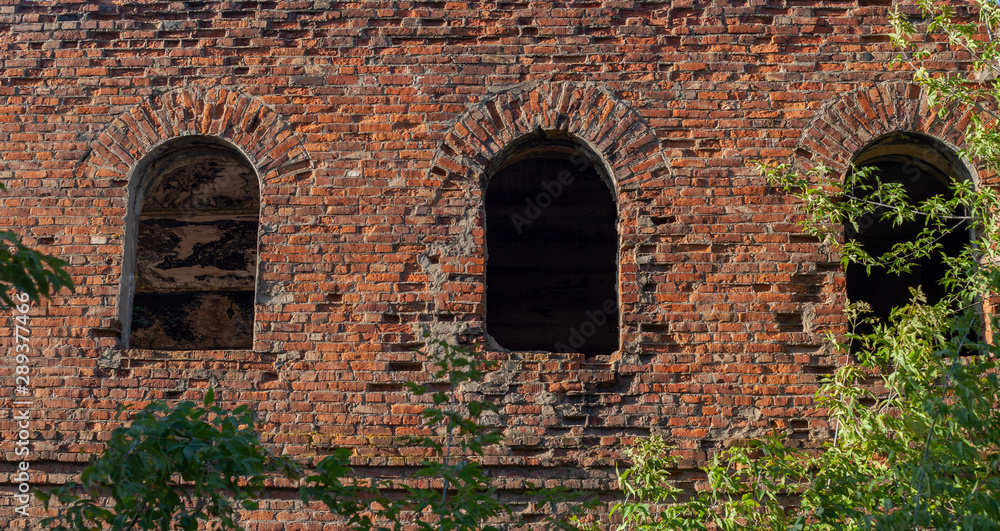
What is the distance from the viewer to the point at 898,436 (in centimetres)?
450

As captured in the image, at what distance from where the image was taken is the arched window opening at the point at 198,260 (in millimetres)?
9055

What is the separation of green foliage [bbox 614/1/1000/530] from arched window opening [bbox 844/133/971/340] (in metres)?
0.35

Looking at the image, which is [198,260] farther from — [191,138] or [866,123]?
[866,123]

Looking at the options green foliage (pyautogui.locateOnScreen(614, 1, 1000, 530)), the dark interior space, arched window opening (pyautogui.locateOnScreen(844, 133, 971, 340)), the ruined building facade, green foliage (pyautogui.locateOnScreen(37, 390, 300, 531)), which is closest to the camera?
green foliage (pyautogui.locateOnScreen(37, 390, 300, 531))

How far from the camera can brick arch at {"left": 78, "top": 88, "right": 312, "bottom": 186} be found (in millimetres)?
6051

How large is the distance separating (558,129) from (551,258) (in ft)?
13.5

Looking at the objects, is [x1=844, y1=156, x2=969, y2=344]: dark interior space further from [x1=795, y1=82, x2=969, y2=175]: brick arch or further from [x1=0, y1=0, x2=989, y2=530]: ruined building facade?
[x1=0, y1=0, x2=989, y2=530]: ruined building facade

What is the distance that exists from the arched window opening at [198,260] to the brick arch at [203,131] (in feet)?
6.44

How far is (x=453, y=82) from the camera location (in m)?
6.17

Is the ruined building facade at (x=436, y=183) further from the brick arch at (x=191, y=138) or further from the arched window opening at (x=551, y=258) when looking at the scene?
the arched window opening at (x=551, y=258)

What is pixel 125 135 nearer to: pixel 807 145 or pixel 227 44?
pixel 227 44

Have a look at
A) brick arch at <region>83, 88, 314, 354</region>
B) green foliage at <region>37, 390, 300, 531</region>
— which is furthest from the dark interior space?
green foliage at <region>37, 390, 300, 531</region>

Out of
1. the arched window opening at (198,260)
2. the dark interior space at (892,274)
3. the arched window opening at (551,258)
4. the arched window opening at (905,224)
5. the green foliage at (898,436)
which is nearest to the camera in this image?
the green foliage at (898,436)

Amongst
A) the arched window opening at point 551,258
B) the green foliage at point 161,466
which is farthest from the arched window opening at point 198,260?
the green foliage at point 161,466
